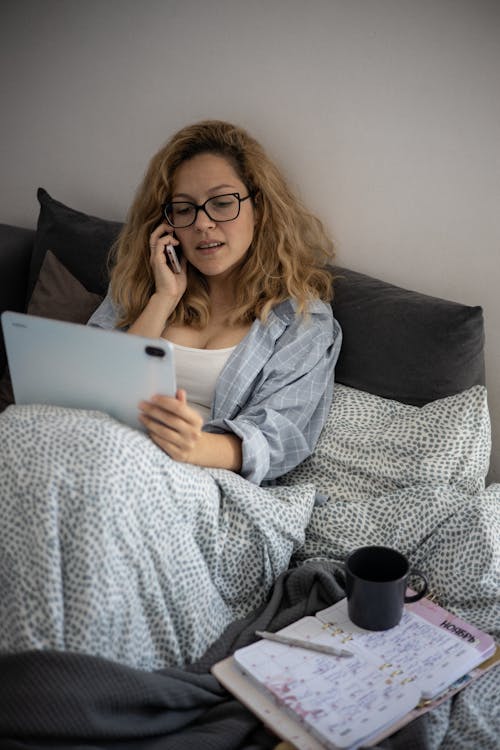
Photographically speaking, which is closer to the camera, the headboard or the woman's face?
the headboard

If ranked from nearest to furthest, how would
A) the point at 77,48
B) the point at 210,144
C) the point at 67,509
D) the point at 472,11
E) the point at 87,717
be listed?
the point at 87,717 < the point at 67,509 < the point at 472,11 < the point at 210,144 < the point at 77,48

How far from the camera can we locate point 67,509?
115 centimetres

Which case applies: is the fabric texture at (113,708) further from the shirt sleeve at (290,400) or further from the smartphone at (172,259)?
the smartphone at (172,259)

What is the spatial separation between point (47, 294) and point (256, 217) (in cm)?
58

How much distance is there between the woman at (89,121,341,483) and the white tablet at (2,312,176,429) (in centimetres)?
28

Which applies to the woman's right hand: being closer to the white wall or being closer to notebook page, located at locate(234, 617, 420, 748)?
the white wall

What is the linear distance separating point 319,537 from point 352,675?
0.38 m

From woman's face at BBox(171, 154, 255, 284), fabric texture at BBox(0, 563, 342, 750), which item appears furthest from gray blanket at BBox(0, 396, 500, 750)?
woman's face at BBox(171, 154, 255, 284)

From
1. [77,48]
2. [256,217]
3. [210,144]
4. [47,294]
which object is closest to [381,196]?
[256,217]

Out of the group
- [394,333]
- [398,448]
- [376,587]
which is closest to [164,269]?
[394,333]

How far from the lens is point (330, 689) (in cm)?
112

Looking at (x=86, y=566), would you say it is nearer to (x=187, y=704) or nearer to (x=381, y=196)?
(x=187, y=704)

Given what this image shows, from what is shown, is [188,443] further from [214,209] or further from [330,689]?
[214,209]

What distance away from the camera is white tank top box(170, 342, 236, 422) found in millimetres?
1669
